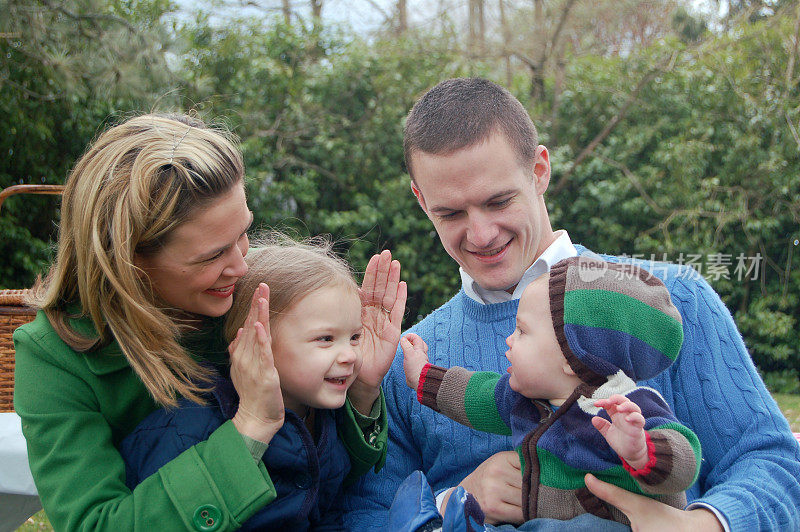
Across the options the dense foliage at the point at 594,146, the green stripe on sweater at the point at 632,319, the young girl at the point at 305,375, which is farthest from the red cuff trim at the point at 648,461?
the dense foliage at the point at 594,146

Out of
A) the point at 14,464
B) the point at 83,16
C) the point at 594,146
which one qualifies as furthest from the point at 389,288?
the point at 594,146

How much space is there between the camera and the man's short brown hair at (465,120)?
7.08ft

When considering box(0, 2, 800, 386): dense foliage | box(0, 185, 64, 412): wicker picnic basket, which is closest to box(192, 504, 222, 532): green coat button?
box(0, 185, 64, 412): wicker picnic basket

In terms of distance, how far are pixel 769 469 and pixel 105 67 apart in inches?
186

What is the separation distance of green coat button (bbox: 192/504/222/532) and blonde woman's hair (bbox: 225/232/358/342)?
53 centimetres

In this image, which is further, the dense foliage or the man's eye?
the dense foliage

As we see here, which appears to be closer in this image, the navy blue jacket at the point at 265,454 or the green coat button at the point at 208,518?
the green coat button at the point at 208,518

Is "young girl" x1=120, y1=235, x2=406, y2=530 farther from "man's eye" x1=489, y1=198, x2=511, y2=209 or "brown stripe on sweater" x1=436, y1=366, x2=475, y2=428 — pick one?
"man's eye" x1=489, y1=198, x2=511, y2=209

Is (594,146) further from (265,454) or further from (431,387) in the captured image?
(265,454)

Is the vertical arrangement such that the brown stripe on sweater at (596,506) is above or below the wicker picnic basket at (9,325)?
above

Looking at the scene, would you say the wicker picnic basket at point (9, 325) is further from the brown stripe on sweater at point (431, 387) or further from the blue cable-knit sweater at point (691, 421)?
the brown stripe on sweater at point (431, 387)

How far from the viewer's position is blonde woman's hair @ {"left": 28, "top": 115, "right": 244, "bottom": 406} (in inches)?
66.8

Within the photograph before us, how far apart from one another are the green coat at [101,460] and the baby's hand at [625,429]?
0.75 metres

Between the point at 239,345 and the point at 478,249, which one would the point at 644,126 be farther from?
the point at 239,345
